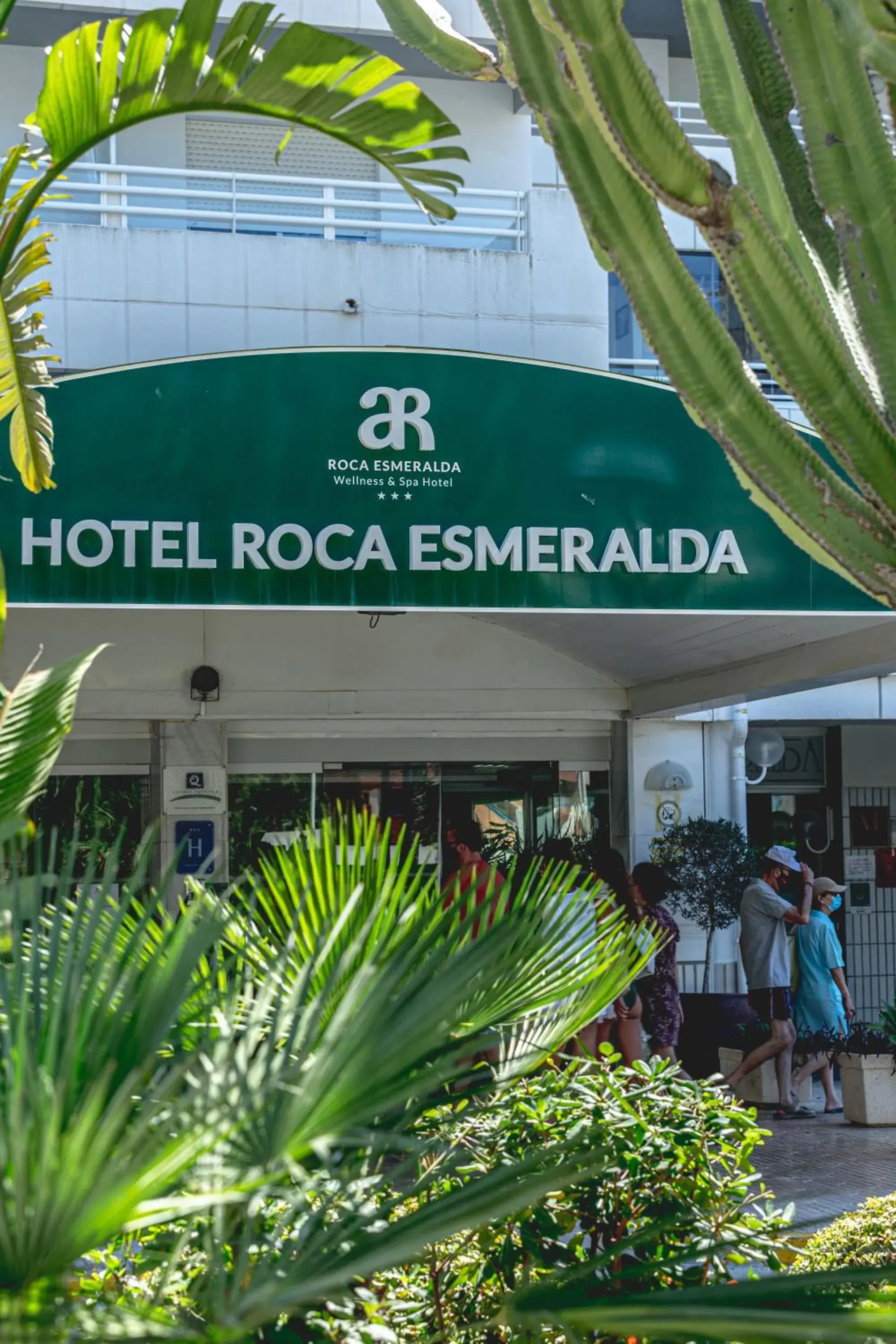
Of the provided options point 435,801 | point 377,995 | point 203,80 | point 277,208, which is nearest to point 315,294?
point 277,208

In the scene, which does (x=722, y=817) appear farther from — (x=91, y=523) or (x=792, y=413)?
(x=91, y=523)

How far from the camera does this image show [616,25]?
304 cm

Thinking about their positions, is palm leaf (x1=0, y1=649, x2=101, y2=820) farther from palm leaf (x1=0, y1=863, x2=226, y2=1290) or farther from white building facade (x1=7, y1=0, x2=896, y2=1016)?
white building facade (x1=7, y1=0, x2=896, y2=1016)

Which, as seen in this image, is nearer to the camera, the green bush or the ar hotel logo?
the green bush

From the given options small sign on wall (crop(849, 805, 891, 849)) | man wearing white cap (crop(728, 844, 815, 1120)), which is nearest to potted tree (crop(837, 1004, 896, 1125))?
man wearing white cap (crop(728, 844, 815, 1120))

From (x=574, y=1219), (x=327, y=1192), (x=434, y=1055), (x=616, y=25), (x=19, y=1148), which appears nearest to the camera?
(x=19, y=1148)

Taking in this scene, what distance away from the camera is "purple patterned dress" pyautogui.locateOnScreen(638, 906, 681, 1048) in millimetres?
9594

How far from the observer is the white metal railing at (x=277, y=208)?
39.1ft

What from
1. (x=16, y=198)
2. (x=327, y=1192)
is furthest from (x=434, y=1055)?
(x=16, y=198)

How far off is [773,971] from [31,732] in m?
7.99

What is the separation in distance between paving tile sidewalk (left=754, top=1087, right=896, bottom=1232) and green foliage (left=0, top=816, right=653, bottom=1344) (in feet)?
17.9

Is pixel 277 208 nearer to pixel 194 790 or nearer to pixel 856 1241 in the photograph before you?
pixel 194 790

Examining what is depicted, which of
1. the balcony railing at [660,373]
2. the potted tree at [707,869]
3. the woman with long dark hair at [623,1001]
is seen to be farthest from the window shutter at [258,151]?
the woman with long dark hair at [623,1001]

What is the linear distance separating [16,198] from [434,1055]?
3.00 m
